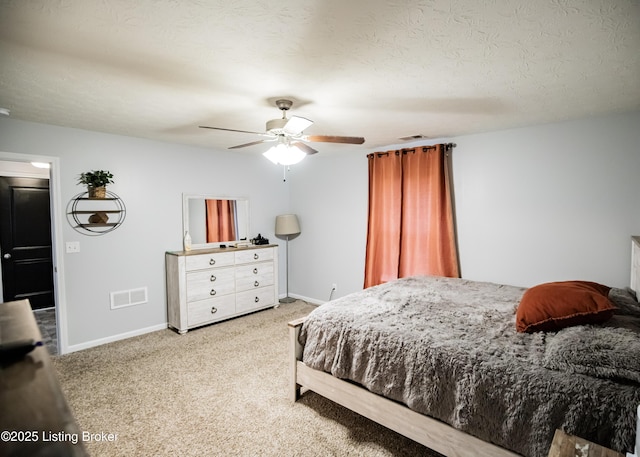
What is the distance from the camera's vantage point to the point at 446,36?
5.19ft

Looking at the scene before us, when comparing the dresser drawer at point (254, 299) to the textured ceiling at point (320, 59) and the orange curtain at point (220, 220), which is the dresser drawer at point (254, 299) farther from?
the textured ceiling at point (320, 59)

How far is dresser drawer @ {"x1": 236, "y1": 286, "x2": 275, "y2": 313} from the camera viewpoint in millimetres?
4367

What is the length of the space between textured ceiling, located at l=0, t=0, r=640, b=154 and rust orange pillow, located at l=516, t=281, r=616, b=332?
1.40 metres

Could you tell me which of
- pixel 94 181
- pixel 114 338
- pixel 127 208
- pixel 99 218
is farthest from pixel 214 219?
pixel 114 338

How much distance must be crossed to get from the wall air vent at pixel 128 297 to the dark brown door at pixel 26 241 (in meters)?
2.29

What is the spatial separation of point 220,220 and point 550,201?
4037 mm

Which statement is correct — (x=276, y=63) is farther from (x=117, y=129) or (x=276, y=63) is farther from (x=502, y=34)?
(x=117, y=129)

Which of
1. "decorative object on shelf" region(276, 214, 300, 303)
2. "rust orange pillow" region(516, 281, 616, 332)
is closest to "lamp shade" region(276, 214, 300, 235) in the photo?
"decorative object on shelf" region(276, 214, 300, 303)

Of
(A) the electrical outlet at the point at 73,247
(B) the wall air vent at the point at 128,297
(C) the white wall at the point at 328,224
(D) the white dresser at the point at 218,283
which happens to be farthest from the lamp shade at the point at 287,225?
(A) the electrical outlet at the point at 73,247

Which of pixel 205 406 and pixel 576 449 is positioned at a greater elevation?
pixel 576 449

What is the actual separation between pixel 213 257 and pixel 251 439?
96.5 inches

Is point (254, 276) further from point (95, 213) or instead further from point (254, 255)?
point (95, 213)

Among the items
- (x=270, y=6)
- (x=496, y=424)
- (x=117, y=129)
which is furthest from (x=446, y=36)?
(x=117, y=129)

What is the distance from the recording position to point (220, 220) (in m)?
4.56
